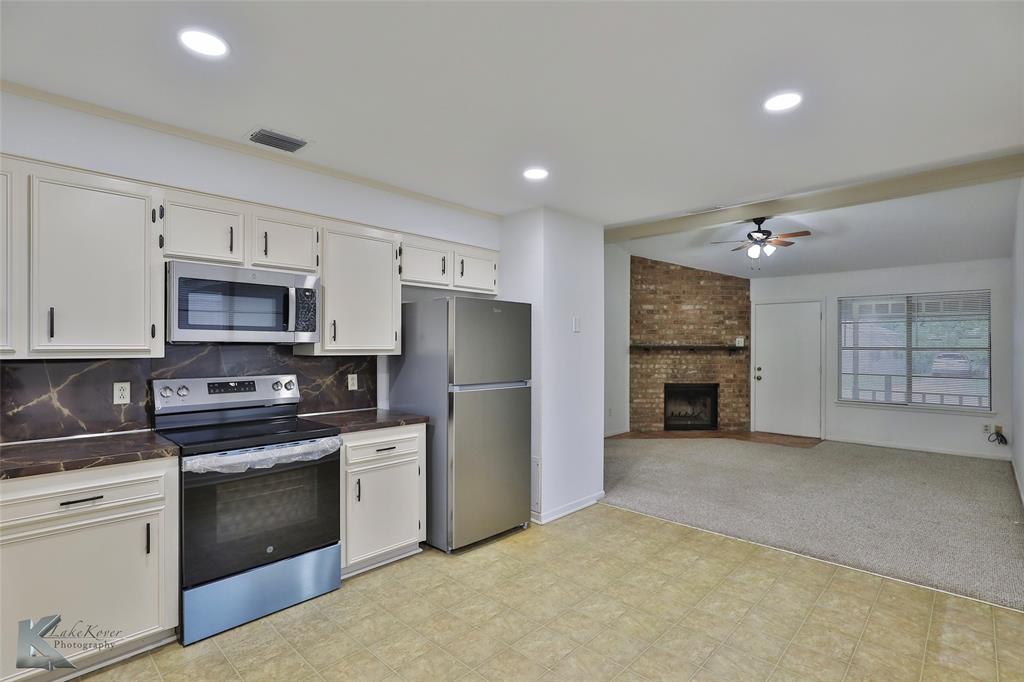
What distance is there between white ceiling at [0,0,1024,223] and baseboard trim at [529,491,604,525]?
250 centimetres

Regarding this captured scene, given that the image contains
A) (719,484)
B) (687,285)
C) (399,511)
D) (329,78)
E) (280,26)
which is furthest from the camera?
A: (687,285)

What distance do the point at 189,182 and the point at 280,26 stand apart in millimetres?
1250

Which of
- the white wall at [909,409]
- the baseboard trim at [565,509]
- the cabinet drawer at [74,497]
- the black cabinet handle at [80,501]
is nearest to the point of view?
the cabinet drawer at [74,497]

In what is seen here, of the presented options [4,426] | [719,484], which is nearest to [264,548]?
[4,426]

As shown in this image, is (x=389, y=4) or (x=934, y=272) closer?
(x=389, y=4)

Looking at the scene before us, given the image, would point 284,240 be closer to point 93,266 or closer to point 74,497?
point 93,266

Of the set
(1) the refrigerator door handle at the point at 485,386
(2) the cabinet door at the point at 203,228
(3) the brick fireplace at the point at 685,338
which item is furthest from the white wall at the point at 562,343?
(3) the brick fireplace at the point at 685,338

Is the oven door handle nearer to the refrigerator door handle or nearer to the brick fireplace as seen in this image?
the refrigerator door handle

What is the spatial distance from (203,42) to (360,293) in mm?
1626

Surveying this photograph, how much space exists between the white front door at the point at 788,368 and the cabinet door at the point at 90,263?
7945 millimetres

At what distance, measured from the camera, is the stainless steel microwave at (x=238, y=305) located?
2.50 m

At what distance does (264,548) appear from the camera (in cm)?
253

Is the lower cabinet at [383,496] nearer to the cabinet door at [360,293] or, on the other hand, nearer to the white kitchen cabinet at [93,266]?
the cabinet door at [360,293]

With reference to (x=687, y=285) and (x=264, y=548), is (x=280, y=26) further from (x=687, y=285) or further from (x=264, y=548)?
(x=687, y=285)
